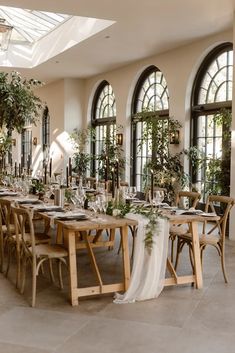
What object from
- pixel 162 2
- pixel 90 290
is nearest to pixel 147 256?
pixel 90 290

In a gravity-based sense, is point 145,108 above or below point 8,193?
above

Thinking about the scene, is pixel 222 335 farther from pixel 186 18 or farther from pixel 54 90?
pixel 54 90

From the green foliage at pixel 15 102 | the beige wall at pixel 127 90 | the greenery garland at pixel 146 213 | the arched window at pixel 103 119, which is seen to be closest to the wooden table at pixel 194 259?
the greenery garland at pixel 146 213

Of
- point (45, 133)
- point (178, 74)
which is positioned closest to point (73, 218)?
point (178, 74)

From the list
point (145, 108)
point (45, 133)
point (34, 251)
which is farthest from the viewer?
point (45, 133)

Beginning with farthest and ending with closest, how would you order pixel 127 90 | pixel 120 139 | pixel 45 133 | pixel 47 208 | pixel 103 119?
1. pixel 45 133
2. pixel 103 119
3. pixel 120 139
4. pixel 127 90
5. pixel 47 208

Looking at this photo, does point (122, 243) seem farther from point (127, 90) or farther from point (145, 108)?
point (127, 90)

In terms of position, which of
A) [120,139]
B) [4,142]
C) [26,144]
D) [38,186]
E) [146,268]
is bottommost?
[146,268]

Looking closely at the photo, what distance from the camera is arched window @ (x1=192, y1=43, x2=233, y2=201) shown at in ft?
25.5

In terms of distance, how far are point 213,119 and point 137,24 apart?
2.12 metres

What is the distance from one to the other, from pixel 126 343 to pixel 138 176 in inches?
312

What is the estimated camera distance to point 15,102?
8570mm

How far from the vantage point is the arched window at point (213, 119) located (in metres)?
7.79

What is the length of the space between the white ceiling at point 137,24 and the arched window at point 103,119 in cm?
170
